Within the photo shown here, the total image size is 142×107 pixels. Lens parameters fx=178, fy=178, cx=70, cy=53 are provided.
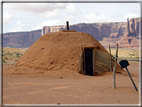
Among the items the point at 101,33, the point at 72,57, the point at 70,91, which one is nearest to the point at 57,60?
the point at 72,57

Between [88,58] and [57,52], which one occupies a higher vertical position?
[57,52]

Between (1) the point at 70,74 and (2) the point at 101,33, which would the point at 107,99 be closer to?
(1) the point at 70,74

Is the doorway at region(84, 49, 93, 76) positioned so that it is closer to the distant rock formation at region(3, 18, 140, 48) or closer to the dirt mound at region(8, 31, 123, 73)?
the dirt mound at region(8, 31, 123, 73)

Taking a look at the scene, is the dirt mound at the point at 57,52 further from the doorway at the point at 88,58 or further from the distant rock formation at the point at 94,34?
the distant rock formation at the point at 94,34

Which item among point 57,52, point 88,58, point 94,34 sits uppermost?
point 94,34

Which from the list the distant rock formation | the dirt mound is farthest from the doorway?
the distant rock formation

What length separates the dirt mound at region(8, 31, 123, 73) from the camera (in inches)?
464

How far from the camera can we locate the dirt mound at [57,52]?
464 inches

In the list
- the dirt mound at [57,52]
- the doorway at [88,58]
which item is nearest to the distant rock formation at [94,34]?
the doorway at [88,58]

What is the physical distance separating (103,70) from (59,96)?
21.0ft

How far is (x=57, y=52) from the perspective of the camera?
1235cm

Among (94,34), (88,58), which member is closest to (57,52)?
(88,58)

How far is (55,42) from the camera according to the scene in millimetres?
13047

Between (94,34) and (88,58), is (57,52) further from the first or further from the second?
(94,34)
